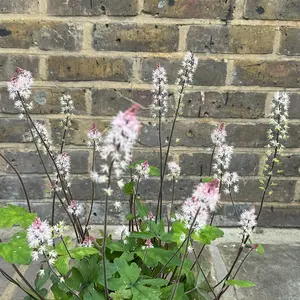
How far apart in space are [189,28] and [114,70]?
0.32 metres

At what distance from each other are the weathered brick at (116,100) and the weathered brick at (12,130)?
0.94 feet

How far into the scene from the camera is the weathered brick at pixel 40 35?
1.52 metres

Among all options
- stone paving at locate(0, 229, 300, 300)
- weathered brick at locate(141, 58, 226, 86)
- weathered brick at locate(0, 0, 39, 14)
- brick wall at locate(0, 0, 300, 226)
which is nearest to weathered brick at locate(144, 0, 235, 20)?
brick wall at locate(0, 0, 300, 226)

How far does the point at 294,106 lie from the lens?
165cm

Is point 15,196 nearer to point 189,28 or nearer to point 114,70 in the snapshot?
point 114,70

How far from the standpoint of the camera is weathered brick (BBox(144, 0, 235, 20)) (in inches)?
59.9

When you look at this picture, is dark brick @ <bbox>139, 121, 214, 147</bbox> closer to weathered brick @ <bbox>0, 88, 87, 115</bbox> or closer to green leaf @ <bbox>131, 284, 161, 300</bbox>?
weathered brick @ <bbox>0, 88, 87, 115</bbox>

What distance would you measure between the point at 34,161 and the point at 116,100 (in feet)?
1.37

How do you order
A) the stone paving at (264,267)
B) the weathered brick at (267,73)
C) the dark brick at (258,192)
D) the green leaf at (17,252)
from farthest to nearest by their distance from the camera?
the dark brick at (258,192) → the weathered brick at (267,73) → the stone paving at (264,267) → the green leaf at (17,252)

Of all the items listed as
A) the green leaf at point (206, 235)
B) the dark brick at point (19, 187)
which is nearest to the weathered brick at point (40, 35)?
the dark brick at point (19, 187)

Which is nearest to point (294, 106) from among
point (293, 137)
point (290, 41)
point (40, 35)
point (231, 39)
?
point (293, 137)

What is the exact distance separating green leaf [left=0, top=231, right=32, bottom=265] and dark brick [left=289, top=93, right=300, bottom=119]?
1.16m

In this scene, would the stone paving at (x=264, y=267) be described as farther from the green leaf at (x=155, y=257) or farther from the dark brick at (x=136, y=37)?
the dark brick at (x=136, y=37)

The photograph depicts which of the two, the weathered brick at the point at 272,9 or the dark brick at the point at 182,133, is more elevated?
the weathered brick at the point at 272,9
